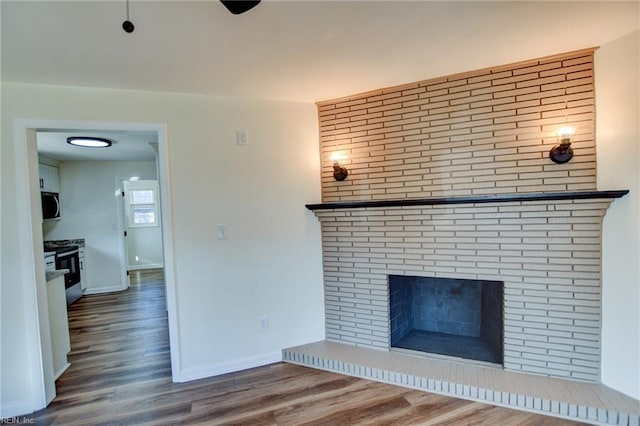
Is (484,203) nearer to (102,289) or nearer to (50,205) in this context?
(50,205)

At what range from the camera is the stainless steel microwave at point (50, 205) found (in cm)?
485

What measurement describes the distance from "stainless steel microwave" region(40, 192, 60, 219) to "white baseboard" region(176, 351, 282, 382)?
405 centimetres

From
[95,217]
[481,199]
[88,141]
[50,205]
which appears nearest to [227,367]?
[481,199]

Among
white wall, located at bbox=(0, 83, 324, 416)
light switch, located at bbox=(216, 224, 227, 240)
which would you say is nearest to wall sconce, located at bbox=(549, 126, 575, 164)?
white wall, located at bbox=(0, 83, 324, 416)

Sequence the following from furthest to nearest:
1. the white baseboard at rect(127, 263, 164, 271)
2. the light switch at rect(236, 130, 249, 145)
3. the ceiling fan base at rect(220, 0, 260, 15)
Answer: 1. the white baseboard at rect(127, 263, 164, 271)
2. the light switch at rect(236, 130, 249, 145)
3. the ceiling fan base at rect(220, 0, 260, 15)

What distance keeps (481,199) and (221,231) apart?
2114 millimetres

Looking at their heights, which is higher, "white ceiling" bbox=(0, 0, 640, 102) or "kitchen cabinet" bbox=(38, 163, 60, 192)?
"white ceiling" bbox=(0, 0, 640, 102)

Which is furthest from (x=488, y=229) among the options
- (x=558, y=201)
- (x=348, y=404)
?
(x=348, y=404)

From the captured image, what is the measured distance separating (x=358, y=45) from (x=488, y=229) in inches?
64.6

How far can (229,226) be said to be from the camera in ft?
9.00

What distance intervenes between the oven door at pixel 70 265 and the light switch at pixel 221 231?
334 centimetres

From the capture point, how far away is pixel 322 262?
3057 mm

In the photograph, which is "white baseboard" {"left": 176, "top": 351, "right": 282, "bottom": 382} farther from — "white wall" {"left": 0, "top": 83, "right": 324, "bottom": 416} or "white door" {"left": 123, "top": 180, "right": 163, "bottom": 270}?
"white door" {"left": 123, "top": 180, "right": 163, "bottom": 270}

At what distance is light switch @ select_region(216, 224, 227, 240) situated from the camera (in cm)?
271
